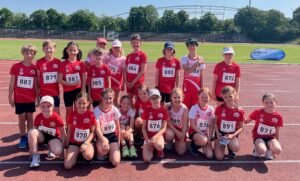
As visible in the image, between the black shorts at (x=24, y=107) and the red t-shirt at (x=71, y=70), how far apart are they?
2.23 ft

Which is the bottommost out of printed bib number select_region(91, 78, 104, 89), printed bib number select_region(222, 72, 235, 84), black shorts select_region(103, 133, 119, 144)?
black shorts select_region(103, 133, 119, 144)

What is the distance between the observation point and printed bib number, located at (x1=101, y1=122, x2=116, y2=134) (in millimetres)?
5027

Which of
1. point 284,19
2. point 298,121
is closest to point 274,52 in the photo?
point 298,121

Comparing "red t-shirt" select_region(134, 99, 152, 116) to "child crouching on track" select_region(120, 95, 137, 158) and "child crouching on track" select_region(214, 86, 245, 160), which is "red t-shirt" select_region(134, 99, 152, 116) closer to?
"child crouching on track" select_region(120, 95, 137, 158)

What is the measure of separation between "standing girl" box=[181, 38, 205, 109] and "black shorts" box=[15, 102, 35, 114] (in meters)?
2.93

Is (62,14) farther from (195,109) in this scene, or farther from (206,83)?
(195,109)

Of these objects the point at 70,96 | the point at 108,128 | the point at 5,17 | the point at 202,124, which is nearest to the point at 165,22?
the point at 5,17

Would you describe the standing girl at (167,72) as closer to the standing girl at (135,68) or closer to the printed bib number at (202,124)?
the standing girl at (135,68)

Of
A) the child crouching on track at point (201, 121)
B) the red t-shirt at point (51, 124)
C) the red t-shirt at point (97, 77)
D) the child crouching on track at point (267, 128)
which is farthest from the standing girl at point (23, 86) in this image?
the child crouching on track at point (267, 128)

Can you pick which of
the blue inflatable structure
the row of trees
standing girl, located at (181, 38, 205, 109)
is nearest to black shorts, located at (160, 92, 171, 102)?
standing girl, located at (181, 38, 205, 109)

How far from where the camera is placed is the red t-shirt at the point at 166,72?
6297mm

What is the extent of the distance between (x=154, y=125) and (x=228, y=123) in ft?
4.05

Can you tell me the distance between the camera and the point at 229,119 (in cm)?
522

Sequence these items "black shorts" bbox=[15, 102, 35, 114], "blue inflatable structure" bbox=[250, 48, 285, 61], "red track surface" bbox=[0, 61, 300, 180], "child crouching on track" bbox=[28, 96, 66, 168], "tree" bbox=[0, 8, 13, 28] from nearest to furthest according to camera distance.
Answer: "red track surface" bbox=[0, 61, 300, 180] → "child crouching on track" bbox=[28, 96, 66, 168] → "black shorts" bbox=[15, 102, 35, 114] → "blue inflatable structure" bbox=[250, 48, 285, 61] → "tree" bbox=[0, 8, 13, 28]
